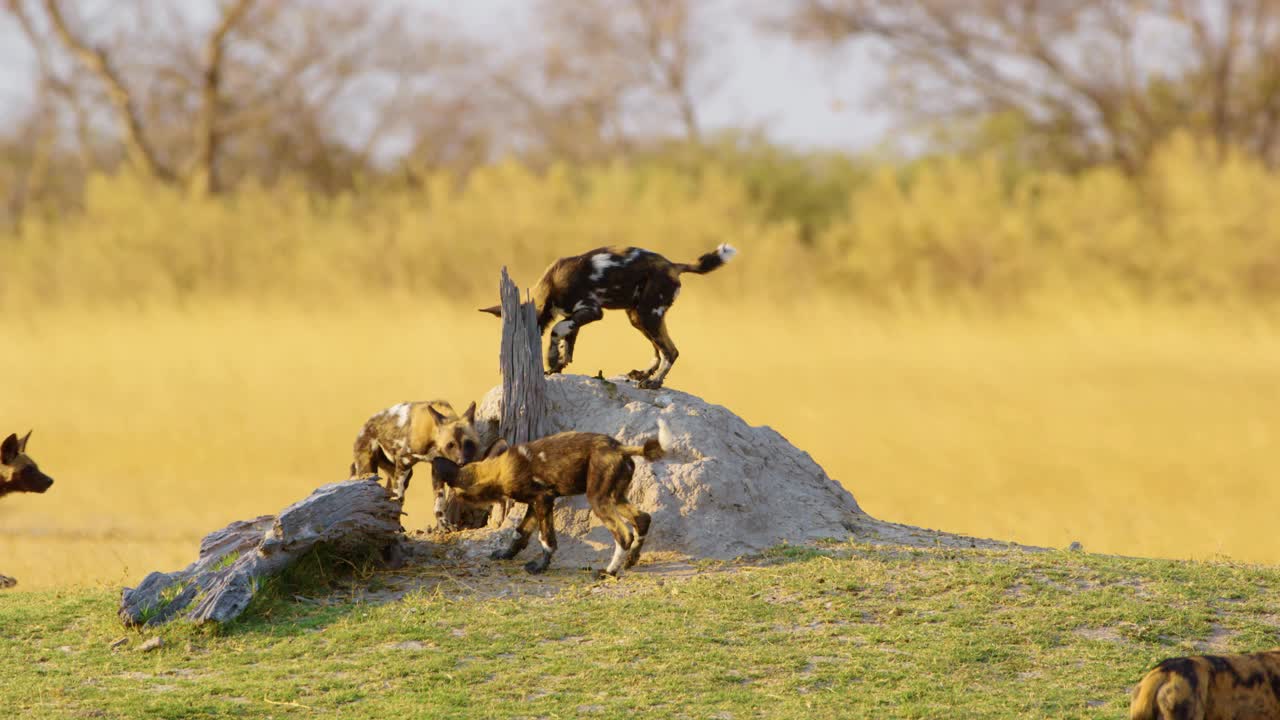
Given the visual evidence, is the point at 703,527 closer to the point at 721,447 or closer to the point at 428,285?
the point at 721,447

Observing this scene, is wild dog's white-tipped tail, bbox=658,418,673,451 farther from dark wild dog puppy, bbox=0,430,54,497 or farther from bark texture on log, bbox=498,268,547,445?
dark wild dog puppy, bbox=0,430,54,497

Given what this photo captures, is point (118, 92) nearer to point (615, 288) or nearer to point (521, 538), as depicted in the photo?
point (615, 288)

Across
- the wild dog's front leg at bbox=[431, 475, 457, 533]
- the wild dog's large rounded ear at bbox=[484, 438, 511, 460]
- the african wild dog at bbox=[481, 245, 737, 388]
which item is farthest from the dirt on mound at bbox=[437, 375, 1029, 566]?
the wild dog's large rounded ear at bbox=[484, 438, 511, 460]

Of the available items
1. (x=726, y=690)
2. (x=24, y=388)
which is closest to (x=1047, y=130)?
(x=24, y=388)

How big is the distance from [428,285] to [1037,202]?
10.8 metres

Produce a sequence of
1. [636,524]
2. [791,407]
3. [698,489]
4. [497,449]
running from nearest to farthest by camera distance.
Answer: [636,524] < [497,449] < [698,489] < [791,407]

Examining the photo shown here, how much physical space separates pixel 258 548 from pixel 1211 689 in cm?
512

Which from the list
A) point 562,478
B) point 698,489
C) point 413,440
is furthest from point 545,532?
point 413,440

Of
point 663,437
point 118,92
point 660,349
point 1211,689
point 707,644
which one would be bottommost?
point 707,644

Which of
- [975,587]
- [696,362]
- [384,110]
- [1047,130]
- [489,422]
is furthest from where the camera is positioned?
[384,110]

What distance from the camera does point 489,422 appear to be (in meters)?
10.1

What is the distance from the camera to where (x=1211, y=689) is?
20.4ft

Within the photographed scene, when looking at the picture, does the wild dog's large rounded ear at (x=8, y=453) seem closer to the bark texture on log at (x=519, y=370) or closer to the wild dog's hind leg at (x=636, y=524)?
the bark texture on log at (x=519, y=370)

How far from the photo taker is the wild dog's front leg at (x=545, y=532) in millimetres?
9039
